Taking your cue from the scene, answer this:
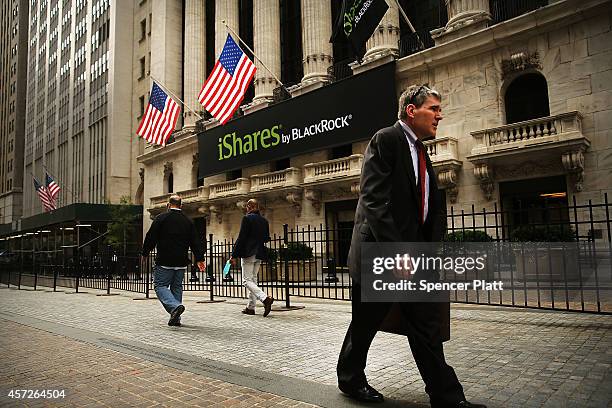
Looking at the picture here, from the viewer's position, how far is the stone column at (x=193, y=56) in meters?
32.8

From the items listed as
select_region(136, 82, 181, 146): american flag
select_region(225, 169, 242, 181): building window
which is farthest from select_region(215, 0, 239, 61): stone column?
select_region(136, 82, 181, 146): american flag

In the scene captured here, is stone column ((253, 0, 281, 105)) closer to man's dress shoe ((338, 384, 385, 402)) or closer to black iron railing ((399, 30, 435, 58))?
black iron railing ((399, 30, 435, 58))

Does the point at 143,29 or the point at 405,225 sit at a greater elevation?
the point at 143,29

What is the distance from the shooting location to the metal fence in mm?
7996

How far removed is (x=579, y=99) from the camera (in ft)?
50.3

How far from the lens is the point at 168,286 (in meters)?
7.46

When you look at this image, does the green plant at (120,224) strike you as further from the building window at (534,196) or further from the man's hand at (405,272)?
the man's hand at (405,272)

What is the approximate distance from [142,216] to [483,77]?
29.6 m

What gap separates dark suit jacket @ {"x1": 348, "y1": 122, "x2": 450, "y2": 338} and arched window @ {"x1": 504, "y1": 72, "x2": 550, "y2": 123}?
637 inches

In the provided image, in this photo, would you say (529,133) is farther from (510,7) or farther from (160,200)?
(160,200)

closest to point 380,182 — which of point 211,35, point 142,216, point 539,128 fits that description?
point 539,128

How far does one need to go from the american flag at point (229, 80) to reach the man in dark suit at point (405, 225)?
16.1m

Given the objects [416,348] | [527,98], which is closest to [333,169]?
[527,98]

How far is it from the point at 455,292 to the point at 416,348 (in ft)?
22.2
